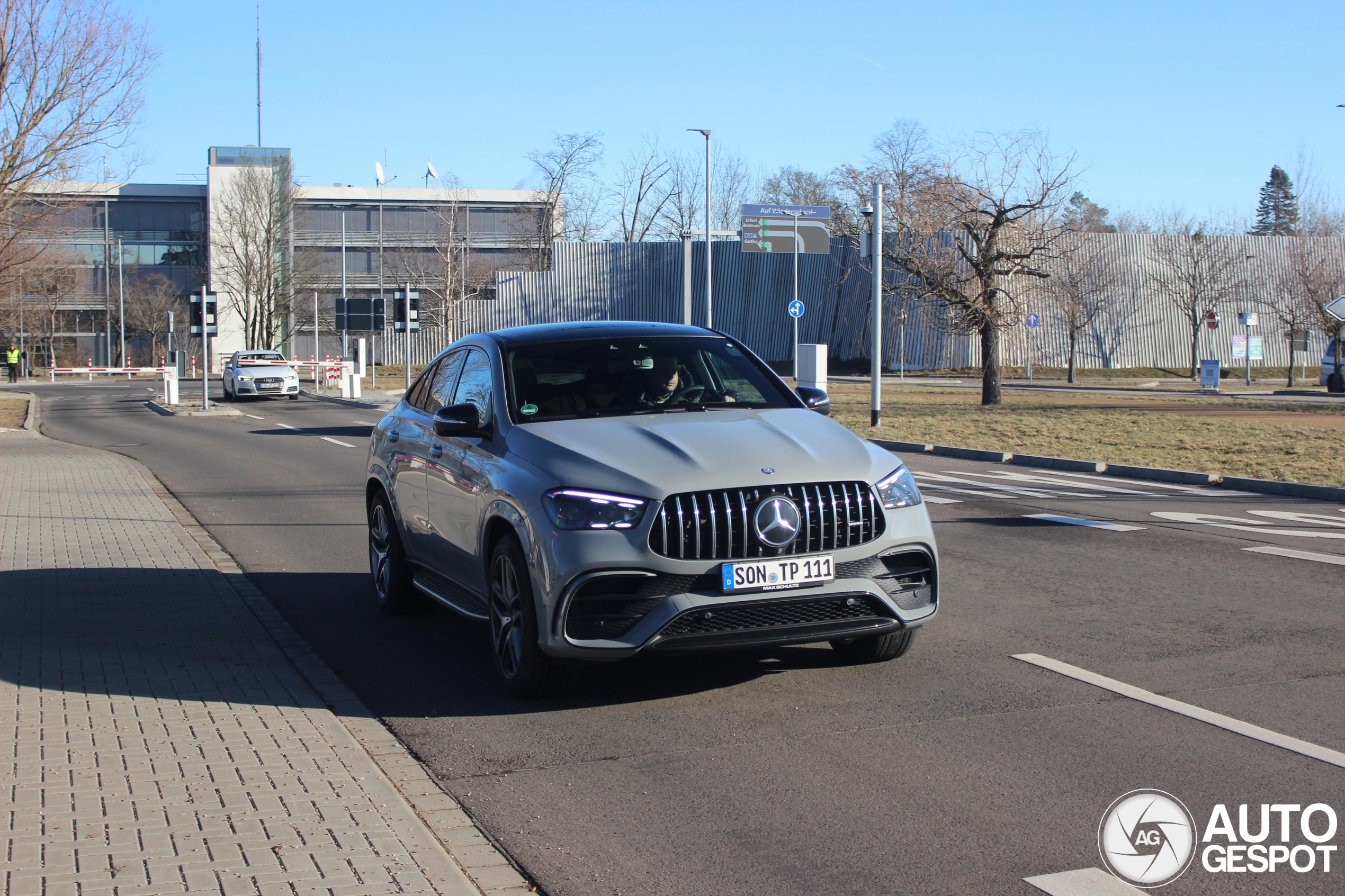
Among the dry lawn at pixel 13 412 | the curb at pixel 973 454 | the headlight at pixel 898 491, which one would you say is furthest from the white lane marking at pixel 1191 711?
the dry lawn at pixel 13 412

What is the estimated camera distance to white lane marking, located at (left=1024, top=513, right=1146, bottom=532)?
11425mm

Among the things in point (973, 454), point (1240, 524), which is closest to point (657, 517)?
point (1240, 524)

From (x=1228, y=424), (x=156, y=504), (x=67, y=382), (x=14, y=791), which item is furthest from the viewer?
(x=67, y=382)

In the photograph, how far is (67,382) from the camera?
61.1 m

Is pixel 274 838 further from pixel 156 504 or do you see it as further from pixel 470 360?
pixel 156 504

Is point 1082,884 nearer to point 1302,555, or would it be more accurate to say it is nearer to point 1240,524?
point 1302,555

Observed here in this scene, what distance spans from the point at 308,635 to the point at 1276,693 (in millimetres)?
5174

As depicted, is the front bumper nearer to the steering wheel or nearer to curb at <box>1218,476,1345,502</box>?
the steering wheel

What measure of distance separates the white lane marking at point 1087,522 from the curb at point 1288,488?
13.1 ft

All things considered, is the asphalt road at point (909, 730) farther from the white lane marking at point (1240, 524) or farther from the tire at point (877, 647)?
the white lane marking at point (1240, 524)

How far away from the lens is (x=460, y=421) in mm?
6297

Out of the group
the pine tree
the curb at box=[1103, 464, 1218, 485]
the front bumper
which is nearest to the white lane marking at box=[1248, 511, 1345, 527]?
the curb at box=[1103, 464, 1218, 485]

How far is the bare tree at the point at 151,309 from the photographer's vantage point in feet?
254

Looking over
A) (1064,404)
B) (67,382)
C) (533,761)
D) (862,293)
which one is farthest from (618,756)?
(67,382)
